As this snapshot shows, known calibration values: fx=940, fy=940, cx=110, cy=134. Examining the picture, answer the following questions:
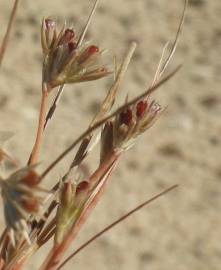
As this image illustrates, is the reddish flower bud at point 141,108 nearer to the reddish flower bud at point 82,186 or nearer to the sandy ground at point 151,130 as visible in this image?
the reddish flower bud at point 82,186

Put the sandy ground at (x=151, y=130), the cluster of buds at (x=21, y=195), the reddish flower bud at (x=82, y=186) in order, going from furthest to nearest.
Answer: the sandy ground at (x=151, y=130)
the reddish flower bud at (x=82, y=186)
the cluster of buds at (x=21, y=195)

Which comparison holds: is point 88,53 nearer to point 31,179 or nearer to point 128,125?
point 128,125

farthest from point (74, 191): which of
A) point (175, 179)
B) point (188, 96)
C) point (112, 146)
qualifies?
point (188, 96)

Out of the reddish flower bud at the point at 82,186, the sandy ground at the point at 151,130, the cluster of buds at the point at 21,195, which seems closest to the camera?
the cluster of buds at the point at 21,195

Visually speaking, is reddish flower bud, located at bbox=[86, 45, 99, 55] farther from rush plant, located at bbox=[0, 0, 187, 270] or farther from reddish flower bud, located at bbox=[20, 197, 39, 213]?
reddish flower bud, located at bbox=[20, 197, 39, 213]

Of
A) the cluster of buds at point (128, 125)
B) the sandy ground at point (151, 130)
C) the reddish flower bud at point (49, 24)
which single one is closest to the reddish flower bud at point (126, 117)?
the cluster of buds at point (128, 125)

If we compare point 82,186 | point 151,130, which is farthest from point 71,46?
point 151,130

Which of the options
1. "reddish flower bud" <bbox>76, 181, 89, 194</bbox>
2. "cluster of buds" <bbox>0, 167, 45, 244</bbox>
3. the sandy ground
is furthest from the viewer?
the sandy ground

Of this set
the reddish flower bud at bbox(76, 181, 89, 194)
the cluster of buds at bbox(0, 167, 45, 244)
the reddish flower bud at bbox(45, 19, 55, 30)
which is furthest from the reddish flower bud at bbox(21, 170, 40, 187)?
the reddish flower bud at bbox(45, 19, 55, 30)
